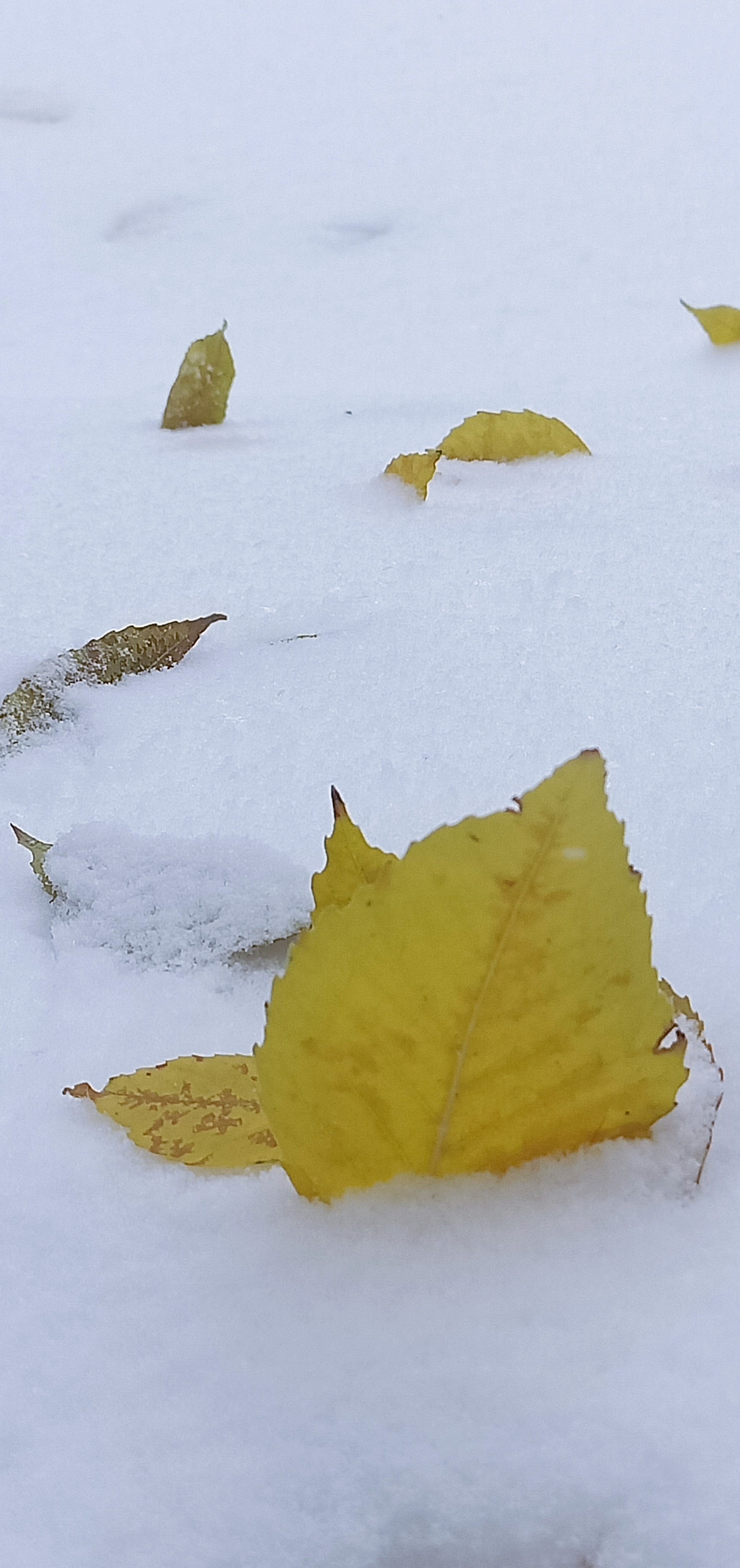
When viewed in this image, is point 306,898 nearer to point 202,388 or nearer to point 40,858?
point 40,858

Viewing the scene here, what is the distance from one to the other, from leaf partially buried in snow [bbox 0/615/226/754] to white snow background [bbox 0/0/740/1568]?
0.01 metres

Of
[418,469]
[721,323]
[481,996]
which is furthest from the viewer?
[721,323]

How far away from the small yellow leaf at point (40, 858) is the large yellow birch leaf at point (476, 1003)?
0.75 ft

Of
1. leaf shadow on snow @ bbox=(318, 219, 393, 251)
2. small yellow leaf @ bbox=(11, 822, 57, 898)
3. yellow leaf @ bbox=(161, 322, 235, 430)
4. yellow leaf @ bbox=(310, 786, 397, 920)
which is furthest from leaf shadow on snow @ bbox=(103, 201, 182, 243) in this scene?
yellow leaf @ bbox=(310, 786, 397, 920)

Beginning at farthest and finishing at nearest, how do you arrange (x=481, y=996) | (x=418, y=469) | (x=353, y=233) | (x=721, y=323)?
(x=353, y=233) < (x=721, y=323) < (x=418, y=469) < (x=481, y=996)

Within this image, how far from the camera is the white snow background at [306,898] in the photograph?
32 centimetres

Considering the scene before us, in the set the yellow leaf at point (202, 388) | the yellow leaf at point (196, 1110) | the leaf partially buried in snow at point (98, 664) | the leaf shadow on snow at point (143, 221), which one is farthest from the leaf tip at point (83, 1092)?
the leaf shadow on snow at point (143, 221)

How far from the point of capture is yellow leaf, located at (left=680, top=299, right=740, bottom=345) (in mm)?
1471

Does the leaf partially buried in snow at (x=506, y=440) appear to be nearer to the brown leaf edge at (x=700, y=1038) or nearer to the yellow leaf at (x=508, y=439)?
the yellow leaf at (x=508, y=439)

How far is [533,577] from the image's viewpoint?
0.84m

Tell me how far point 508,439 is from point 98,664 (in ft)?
1.52

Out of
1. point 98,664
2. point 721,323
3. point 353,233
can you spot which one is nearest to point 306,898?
point 98,664

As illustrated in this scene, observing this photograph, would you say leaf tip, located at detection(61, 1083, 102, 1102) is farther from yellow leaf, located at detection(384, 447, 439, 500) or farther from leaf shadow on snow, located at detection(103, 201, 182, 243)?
leaf shadow on snow, located at detection(103, 201, 182, 243)

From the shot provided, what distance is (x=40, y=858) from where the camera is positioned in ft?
1.89
